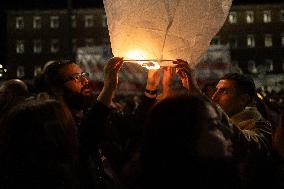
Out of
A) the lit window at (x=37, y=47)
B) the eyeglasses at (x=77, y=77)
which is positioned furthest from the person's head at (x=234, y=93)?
the lit window at (x=37, y=47)

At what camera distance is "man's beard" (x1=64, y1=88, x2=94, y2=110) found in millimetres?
3730

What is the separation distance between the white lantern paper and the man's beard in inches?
15.1

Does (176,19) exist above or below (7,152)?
above

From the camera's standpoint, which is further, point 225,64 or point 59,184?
point 225,64

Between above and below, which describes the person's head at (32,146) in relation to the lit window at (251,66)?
below

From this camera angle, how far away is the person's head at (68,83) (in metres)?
3.74

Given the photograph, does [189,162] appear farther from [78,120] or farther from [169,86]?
[169,86]

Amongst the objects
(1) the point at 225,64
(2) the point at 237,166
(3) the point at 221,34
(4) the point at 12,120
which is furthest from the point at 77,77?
(3) the point at 221,34

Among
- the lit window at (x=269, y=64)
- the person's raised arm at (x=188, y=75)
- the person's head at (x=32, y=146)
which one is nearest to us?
the person's head at (x=32, y=146)

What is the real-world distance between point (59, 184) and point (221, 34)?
80668 millimetres

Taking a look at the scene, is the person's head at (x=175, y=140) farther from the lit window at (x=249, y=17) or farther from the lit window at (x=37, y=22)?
the lit window at (x=37, y=22)

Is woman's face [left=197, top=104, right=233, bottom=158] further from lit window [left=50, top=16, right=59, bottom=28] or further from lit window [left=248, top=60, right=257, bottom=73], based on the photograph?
lit window [left=50, top=16, right=59, bottom=28]

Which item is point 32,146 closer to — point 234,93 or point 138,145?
point 138,145

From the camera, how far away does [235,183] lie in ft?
7.70
